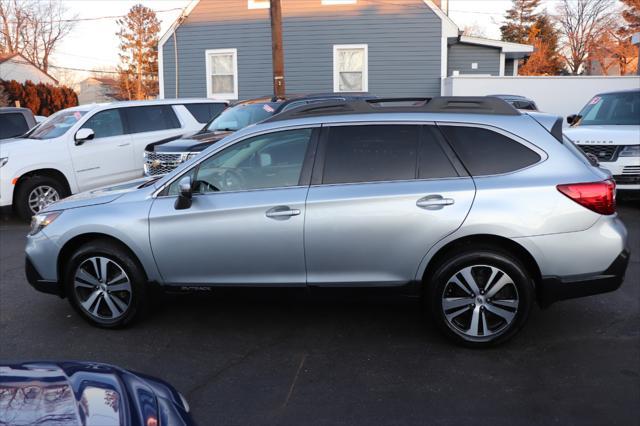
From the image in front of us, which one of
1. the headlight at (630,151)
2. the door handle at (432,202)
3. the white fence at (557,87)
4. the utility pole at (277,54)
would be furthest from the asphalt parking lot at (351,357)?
the white fence at (557,87)

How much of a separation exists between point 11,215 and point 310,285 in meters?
8.34

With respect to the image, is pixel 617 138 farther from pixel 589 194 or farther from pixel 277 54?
pixel 277 54

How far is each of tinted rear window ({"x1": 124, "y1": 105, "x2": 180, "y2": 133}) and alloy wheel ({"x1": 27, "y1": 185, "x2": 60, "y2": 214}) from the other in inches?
70.9

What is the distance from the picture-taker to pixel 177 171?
5004mm

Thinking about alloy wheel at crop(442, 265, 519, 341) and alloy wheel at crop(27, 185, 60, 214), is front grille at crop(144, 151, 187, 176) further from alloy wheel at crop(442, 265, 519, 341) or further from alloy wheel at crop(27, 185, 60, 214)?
alloy wheel at crop(442, 265, 519, 341)

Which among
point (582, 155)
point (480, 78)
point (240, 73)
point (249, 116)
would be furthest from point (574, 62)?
point (582, 155)

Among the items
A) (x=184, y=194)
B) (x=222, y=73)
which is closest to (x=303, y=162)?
(x=184, y=194)

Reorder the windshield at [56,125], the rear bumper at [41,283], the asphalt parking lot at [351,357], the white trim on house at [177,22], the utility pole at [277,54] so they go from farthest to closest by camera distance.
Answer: the white trim on house at [177,22], the utility pole at [277,54], the windshield at [56,125], the rear bumper at [41,283], the asphalt parking lot at [351,357]

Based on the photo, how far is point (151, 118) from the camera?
11.5 meters

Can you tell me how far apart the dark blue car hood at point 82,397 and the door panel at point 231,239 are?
83.6 inches

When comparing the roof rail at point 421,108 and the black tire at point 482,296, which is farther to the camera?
the roof rail at point 421,108

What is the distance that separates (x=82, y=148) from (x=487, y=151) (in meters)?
7.69

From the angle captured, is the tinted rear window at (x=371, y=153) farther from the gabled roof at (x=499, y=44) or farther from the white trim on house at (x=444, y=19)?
the gabled roof at (x=499, y=44)

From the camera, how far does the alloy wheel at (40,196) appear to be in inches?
391
